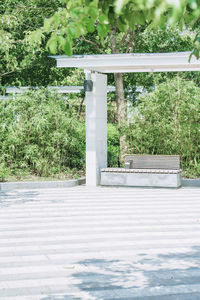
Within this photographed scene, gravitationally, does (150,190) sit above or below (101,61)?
below

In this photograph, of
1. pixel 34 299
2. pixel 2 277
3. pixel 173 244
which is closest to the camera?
pixel 34 299

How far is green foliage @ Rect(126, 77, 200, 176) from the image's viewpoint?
13.6 m

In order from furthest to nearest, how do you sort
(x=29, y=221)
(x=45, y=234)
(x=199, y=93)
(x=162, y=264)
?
1. (x=199, y=93)
2. (x=29, y=221)
3. (x=45, y=234)
4. (x=162, y=264)

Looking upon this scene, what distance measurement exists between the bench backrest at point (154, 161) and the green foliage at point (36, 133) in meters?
1.64

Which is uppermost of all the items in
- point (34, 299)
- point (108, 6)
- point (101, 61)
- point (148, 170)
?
point (101, 61)

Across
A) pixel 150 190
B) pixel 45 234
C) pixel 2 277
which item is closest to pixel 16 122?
pixel 150 190

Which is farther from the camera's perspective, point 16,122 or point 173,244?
point 16,122

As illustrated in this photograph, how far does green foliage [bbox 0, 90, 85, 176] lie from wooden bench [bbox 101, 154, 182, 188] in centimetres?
153

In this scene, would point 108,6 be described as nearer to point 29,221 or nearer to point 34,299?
point 34,299

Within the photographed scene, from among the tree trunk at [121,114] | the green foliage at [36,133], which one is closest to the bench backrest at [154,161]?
the tree trunk at [121,114]

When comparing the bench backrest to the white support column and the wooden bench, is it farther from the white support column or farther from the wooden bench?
the white support column

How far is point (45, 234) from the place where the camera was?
7949 mm

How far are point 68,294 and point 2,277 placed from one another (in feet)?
3.02

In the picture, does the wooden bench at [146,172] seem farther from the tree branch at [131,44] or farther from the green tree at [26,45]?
the tree branch at [131,44]
